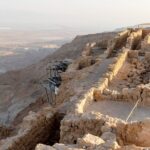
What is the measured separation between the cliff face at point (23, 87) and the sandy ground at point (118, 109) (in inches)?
634

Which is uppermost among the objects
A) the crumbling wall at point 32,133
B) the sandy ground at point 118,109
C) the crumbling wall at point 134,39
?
the crumbling wall at point 134,39

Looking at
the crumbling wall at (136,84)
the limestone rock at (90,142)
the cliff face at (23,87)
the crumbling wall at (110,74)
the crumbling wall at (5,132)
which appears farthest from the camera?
the cliff face at (23,87)

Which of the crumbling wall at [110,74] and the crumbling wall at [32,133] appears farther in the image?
the crumbling wall at [110,74]

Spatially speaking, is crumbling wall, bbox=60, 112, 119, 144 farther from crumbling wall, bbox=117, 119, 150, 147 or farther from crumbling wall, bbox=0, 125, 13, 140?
crumbling wall, bbox=0, 125, 13, 140

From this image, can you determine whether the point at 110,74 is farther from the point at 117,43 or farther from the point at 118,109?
the point at 117,43

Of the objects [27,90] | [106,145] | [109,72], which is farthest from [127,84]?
[27,90]

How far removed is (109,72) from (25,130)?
→ 282 inches

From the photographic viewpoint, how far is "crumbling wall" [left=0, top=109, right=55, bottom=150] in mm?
13523

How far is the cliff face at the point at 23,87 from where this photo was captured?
3689 cm

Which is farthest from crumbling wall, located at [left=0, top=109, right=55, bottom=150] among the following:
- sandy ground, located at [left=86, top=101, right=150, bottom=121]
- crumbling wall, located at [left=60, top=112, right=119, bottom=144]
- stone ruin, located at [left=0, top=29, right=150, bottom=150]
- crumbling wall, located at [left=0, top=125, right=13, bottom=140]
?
crumbling wall, located at [left=0, top=125, right=13, bottom=140]

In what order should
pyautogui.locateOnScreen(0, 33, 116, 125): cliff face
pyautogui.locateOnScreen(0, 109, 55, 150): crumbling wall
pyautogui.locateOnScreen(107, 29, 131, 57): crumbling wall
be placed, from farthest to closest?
pyautogui.locateOnScreen(0, 33, 116, 125): cliff face < pyautogui.locateOnScreen(107, 29, 131, 57): crumbling wall < pyautogui.locateOnScreen(0, 109, 55, 150): crumbling wall

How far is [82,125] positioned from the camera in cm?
1242

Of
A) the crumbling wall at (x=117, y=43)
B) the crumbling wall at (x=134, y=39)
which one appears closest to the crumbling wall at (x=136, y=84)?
the crumbling wall at (x=117, y=43)

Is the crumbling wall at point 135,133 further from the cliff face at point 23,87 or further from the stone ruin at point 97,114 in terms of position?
the cliff face at point 23,87
